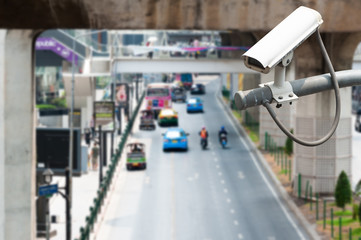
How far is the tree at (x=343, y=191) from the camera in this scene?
37844mm

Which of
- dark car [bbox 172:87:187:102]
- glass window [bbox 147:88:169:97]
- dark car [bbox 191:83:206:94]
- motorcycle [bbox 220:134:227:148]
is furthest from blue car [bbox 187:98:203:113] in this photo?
motorcycle [bbox 220:134:227:148]

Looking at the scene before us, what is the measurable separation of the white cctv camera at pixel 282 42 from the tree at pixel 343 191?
31.4 metres

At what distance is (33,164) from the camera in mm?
28750

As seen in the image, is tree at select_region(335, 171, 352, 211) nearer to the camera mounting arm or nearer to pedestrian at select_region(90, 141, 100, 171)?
pedestrian at select_region(90, 141, 100, 171)

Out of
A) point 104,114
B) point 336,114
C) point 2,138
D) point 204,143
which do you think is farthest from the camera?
point 204,143

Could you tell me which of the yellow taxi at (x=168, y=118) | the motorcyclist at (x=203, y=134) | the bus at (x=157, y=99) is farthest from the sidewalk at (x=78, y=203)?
the bus at (x=157, y=99)

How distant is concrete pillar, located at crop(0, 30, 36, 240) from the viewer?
28.1 m

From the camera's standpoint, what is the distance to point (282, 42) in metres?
6.79

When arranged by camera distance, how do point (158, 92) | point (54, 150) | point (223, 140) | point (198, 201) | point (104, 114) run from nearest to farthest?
1. point (54, 150)
2. point (198, 201)
3. point (104, 114)
4. point (223, 140)
5. point (158, 92)

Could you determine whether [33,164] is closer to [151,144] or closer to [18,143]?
[18,143]

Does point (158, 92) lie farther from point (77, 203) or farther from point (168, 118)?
point (77, 203)

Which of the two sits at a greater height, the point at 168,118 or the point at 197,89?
the point at 197,89

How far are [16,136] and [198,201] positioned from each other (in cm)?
1575

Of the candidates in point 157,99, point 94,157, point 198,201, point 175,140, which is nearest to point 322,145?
point 198,201
